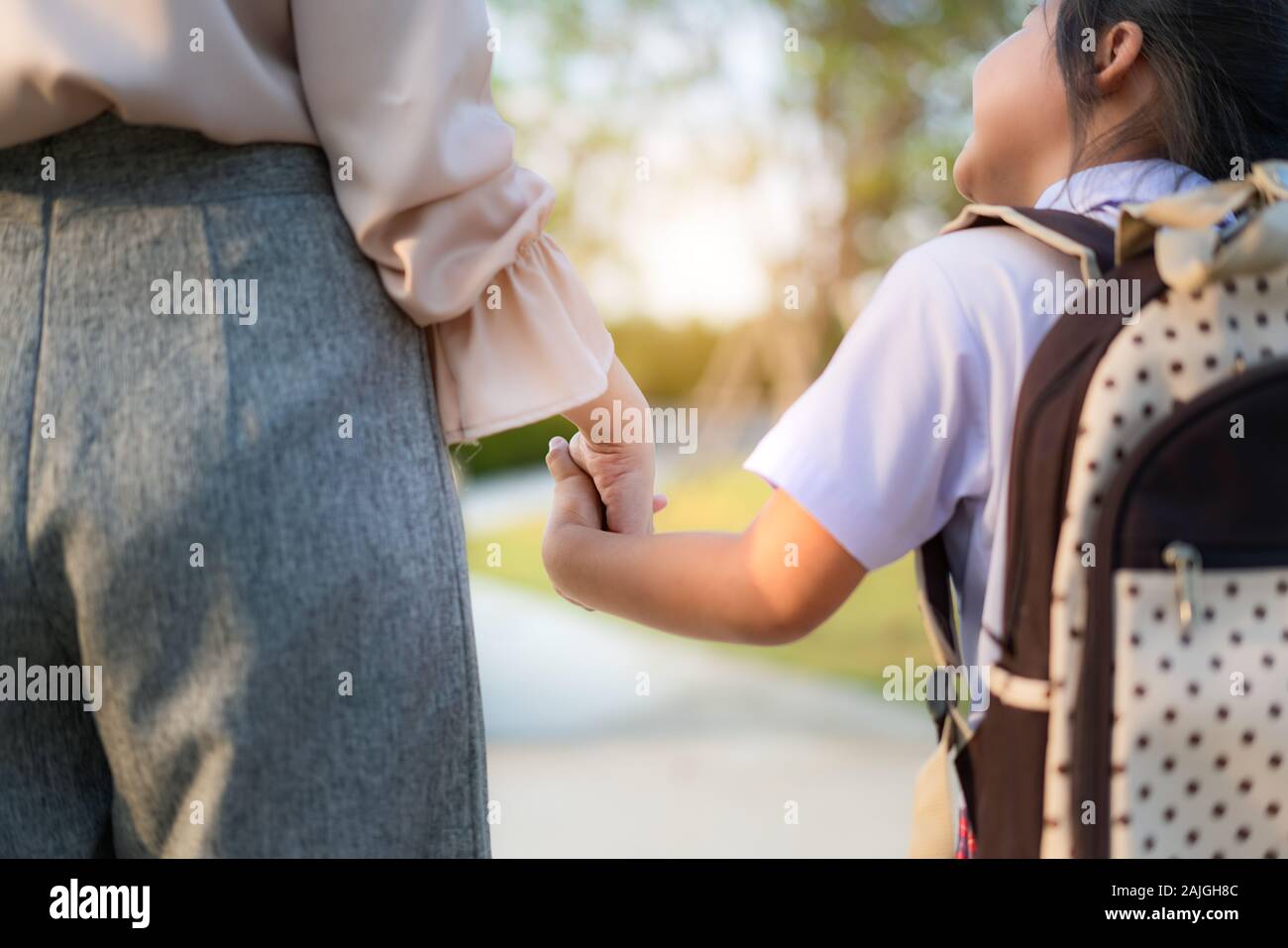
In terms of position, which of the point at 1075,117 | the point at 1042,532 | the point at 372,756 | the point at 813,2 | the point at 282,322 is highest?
the point at 813,2

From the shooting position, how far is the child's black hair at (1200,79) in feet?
4.40

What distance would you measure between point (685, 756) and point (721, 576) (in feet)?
12.9

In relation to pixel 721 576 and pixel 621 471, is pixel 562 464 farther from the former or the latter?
pixel 721 576

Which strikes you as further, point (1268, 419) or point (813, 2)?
point (813, 2)

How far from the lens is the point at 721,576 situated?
4.17 feet

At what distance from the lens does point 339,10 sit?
1130 mm

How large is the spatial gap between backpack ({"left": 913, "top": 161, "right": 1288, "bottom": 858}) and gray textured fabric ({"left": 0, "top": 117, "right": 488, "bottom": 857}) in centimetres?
53

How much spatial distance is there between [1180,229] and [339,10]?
75 centimetres

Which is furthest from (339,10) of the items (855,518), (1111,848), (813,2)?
(813,2)

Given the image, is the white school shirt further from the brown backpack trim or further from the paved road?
the paved road

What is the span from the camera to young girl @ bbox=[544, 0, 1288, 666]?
46.9 inches

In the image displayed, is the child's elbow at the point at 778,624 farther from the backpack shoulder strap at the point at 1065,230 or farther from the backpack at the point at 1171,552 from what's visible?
the backpack shoulder strap at the point at 1065,230

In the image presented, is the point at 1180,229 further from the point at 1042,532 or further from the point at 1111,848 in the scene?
the point at 1111,848

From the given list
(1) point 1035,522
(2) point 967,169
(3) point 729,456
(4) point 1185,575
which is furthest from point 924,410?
(3) point 729,456
